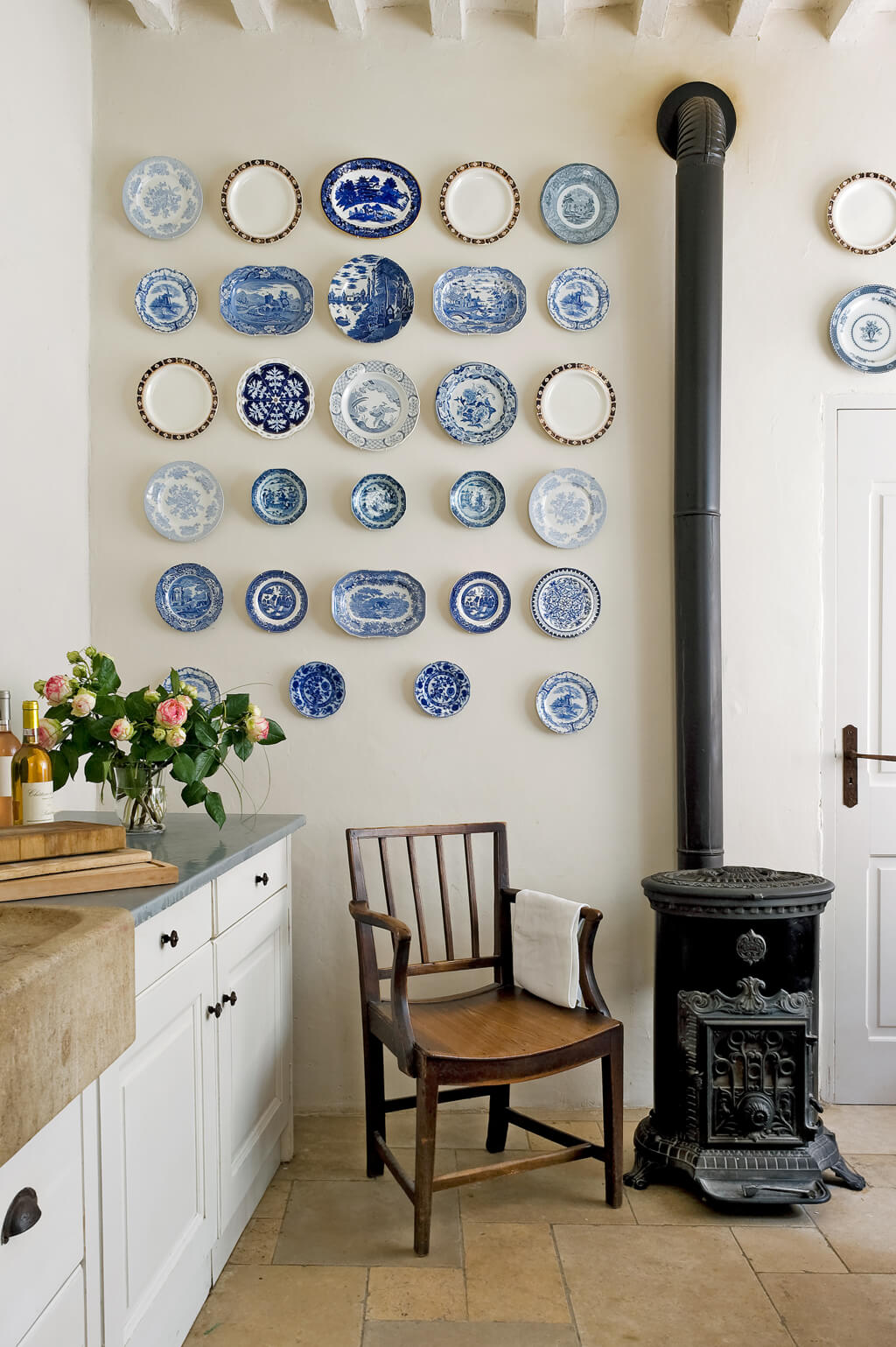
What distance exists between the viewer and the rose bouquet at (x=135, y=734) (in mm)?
1908

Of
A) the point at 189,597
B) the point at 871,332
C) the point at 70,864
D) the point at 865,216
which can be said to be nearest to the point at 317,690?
the point at 189,597

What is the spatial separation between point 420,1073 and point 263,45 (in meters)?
2.68

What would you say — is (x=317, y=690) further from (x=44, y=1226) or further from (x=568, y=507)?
(x=44, y=1226)

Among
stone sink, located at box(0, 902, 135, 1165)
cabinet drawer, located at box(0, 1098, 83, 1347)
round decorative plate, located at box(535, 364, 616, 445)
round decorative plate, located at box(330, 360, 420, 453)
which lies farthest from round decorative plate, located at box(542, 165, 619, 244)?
cabinet drawer, located at box(0, 1098, 83, 1347)

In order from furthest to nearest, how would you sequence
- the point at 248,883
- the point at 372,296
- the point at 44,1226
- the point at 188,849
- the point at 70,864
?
the point at 372,296, the point at 248,883, the point at 188,849, the point at 70,864, the point at 44,1226

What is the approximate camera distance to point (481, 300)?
2.71m

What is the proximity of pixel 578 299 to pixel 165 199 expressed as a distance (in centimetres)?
117

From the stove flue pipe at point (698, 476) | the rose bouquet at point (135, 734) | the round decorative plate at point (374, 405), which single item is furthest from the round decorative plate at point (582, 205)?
the rose bouquet at point (135, 734)

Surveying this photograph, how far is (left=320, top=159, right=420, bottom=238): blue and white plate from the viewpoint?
→ 8.85 feet

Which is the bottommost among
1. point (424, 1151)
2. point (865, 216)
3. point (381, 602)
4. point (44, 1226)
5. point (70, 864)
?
point (424, 1151)

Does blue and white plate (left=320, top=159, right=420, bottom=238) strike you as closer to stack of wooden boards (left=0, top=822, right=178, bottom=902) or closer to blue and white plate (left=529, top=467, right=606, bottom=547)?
blue and white plate (left=529, top=467, right=606, bottom=547)

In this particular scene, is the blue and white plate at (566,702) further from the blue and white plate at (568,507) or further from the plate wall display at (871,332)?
the plate wall display at (871,332)

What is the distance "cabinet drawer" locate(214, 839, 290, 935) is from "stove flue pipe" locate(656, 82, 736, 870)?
40.7 inches

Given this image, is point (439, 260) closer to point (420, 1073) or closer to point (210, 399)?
point (210, 399)
